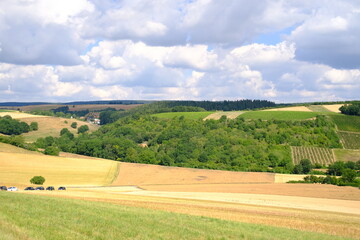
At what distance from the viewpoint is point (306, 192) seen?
254 ft

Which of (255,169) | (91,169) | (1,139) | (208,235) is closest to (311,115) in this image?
(255,169)

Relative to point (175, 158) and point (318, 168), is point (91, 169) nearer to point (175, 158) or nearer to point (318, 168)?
point (175, 158)

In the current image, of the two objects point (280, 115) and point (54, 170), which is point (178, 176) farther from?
point (280, 115)

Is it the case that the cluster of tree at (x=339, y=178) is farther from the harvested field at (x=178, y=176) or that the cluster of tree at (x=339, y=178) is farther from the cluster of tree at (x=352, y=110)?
the cluster of tree at (x=352, y=110)

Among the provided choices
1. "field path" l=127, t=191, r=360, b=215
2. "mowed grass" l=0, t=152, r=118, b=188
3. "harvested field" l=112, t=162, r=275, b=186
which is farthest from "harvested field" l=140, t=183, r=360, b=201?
"mowed grass" l=0, t=152, r=118, b=188

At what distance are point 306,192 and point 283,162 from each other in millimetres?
59069

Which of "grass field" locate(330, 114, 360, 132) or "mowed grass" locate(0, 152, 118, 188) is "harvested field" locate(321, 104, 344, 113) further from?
"mowed grass" locate(0, 152, 118, 188)

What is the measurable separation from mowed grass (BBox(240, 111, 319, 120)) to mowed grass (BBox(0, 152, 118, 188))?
81.0m

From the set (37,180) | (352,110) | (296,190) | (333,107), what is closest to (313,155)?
(352,110)

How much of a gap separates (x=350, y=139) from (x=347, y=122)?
15.8 meters

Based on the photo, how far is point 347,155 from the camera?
132 metres

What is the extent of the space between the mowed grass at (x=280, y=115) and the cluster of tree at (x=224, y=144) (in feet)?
19.4

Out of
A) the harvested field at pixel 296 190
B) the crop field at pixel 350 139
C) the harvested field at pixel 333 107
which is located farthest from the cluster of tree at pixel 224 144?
the harvested field at pixel 296 190

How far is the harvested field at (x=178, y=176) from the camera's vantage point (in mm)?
97750
